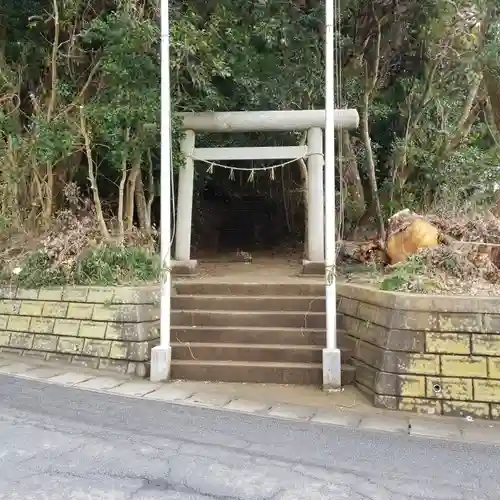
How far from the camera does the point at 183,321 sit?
649cm

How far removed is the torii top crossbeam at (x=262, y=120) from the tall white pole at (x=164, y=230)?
1779 millimetres

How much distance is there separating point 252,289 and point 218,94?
3023mm

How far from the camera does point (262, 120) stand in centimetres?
788

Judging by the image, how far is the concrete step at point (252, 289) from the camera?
6.75 metres

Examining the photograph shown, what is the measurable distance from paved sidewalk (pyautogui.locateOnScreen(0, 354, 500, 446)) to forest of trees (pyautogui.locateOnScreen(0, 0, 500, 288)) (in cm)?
164

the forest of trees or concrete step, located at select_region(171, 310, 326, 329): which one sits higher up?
the forest of trees

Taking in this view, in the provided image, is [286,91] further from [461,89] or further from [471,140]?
[471,140]

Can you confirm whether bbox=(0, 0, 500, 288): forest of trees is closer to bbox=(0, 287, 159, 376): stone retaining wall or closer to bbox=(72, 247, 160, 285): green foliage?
A: bbox=(72, 247, 160, 285): green foliage

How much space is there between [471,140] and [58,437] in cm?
1044

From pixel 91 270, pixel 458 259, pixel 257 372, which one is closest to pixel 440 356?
pixel 458 259

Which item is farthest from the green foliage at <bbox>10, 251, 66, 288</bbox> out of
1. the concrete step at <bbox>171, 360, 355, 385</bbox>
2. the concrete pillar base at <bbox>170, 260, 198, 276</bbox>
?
the concrete step at <bbox>171, 360, 355, 385</bbox>

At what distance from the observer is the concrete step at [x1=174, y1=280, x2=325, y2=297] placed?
6.75 meters

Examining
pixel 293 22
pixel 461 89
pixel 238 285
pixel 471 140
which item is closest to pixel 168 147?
pixel 238 285

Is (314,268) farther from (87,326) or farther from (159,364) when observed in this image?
(87,326)
